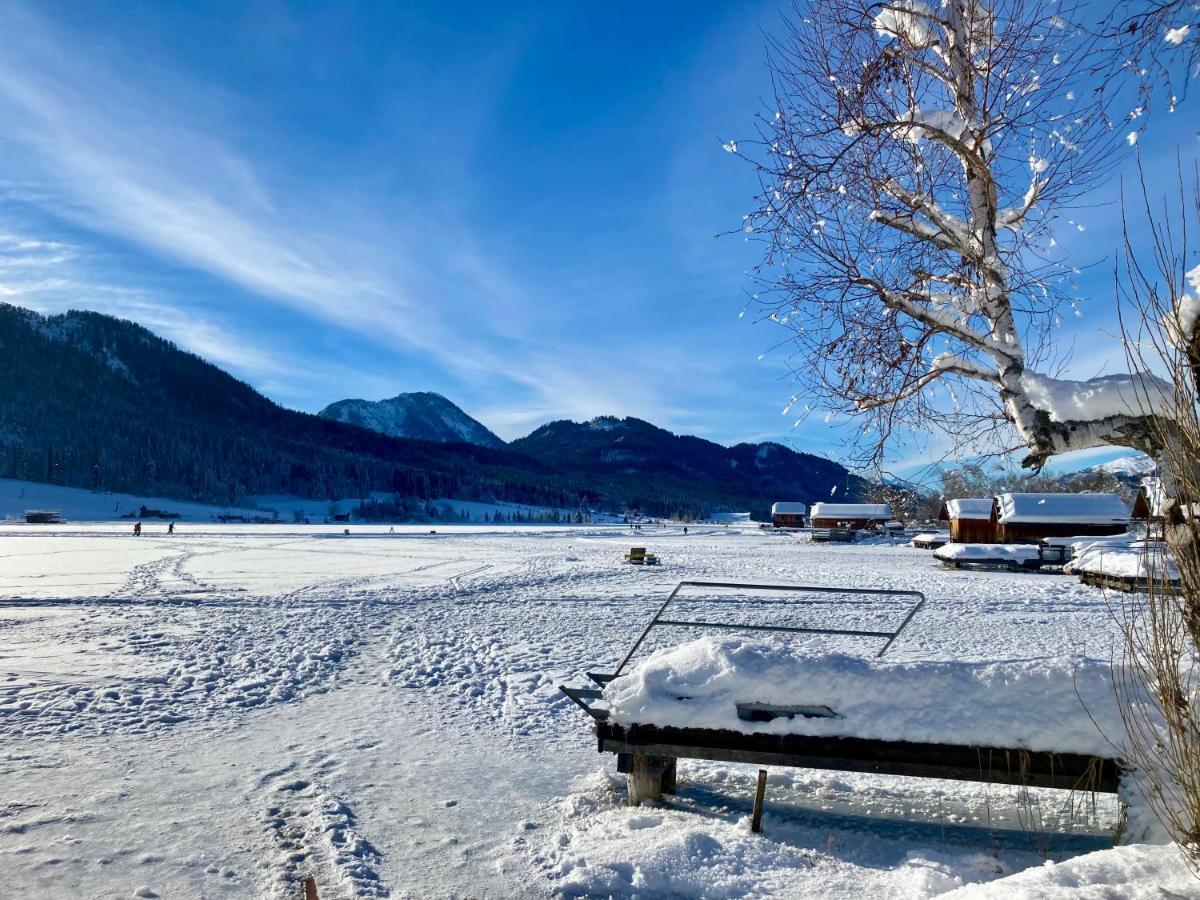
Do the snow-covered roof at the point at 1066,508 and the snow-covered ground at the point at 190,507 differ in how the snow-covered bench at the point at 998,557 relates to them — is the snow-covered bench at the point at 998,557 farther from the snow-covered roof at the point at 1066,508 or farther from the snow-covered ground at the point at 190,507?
the snow-covered ground at the point at 190,507

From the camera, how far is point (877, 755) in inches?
186

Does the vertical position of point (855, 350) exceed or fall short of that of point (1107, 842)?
it exceeds it

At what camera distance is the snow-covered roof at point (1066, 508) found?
4112 cm

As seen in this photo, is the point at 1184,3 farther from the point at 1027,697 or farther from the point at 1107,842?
the point at 1107,842

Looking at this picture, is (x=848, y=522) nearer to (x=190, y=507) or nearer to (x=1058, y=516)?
(x=1058, y=516)

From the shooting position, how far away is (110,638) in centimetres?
1161

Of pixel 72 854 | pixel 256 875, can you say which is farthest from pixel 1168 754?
pixel 72 854

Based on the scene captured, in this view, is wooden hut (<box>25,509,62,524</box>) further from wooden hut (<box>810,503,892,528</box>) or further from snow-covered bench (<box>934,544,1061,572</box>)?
snow-covered bench (<box>934,544,1061,572</box>)

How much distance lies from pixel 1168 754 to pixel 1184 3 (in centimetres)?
375

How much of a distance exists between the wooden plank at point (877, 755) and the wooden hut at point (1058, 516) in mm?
44233

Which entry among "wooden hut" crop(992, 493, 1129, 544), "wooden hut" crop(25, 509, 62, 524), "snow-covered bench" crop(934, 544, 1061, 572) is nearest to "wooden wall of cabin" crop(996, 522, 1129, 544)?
"wooden hut" crop(992, 493, 1129, 544)

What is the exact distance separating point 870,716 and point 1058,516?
45073 millimetres

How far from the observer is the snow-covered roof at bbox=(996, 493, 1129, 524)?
135ft

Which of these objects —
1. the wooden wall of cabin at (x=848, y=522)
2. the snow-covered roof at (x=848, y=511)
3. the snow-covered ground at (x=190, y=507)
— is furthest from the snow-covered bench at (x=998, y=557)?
the snow-covered ground at (x=190, y=507)
